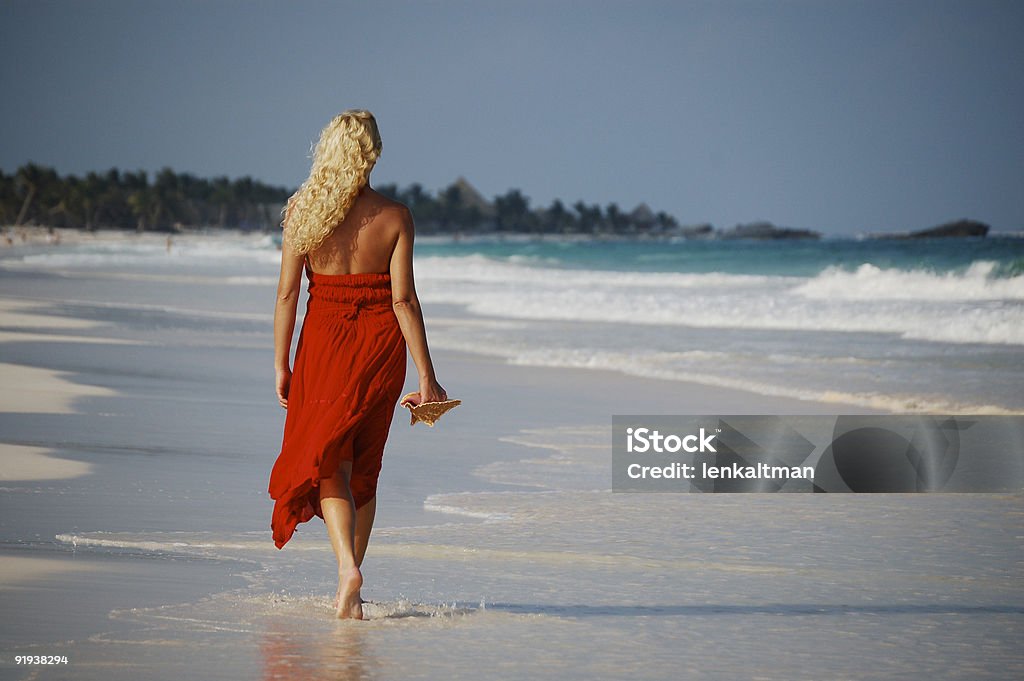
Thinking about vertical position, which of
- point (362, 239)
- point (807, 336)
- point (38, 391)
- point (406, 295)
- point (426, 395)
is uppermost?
point (362, 239)

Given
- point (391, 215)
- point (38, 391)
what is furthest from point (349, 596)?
point (38, 391)

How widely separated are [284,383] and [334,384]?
0.25m

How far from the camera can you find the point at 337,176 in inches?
177

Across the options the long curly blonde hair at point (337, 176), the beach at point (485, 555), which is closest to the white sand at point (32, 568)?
the beach at point (485, 555)

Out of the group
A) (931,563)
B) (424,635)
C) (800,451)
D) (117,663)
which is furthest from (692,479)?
(117,663)

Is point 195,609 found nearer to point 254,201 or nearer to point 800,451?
point 800,451

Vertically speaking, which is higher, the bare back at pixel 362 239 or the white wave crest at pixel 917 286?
the bare back at pixel 362 239

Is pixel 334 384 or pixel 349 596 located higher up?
pixel 334 384

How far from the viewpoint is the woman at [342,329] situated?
451cm

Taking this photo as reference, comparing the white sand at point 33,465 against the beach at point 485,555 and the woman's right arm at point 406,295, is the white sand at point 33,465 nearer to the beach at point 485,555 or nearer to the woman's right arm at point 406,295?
the beach at point 485,555

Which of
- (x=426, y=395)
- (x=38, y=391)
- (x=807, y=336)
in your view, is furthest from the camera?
(x=807, y=336)

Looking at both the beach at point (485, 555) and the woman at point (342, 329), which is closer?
the beach at point (485, 555)

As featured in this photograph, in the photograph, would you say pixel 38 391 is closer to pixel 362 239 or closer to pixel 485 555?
pixel 485 555

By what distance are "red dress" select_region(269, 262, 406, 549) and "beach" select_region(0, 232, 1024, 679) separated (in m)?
0.49
